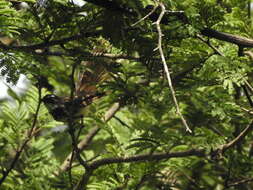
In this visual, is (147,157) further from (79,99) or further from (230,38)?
(230,38)

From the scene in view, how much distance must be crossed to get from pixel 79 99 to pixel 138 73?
37 centimetres

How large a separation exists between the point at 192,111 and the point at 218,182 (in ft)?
2.73

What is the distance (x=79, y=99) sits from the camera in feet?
7.57

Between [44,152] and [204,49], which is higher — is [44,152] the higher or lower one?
the lower one

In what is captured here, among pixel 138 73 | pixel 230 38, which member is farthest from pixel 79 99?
pixel 230 38

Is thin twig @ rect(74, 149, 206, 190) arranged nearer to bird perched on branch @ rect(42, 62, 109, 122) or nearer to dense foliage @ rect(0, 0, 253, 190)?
dense foliage @ rect(0, 0, 253, 190)

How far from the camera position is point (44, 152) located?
3010 mm

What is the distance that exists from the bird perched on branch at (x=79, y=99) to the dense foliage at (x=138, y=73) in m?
0.02

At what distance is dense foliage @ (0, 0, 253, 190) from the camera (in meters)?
1.64

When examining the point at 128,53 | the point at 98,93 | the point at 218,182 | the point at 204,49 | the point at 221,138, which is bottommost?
the point at 218,182

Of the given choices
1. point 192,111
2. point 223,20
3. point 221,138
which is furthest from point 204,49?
point 192,111

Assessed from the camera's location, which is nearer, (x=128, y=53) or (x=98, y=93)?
(x=128, y=53)

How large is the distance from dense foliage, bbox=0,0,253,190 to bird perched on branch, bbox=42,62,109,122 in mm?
15

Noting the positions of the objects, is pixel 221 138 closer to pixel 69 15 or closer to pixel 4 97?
pixel 69 15
